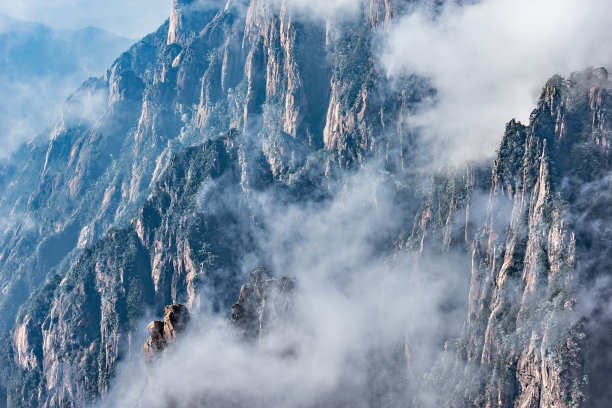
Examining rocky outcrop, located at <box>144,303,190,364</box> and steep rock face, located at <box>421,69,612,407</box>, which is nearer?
rocky outcrop, located at <box>144,303,190,364</box>

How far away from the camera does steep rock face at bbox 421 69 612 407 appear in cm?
14850

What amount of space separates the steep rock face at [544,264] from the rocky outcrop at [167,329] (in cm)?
8632

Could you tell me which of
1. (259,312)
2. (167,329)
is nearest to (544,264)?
(259,312)

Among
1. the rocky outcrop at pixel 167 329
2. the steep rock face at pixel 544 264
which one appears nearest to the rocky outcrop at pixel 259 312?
the steep rock face at pixel 544 264

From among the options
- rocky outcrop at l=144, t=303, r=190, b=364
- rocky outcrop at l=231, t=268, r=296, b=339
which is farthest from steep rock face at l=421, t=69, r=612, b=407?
rocky outcrop at l=144, t=303, r=190, b=364

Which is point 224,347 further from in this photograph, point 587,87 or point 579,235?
point 587,87

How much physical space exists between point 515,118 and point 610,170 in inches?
1780

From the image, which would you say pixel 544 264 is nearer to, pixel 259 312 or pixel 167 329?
pixel 259 312

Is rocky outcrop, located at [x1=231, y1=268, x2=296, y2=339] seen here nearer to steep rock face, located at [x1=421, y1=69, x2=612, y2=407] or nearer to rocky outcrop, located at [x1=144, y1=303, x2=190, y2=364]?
steep rock face, located at [x1=421, y1=69, x2=612, y2=407]

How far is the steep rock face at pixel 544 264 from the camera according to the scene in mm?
148500

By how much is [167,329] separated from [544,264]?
93.8m

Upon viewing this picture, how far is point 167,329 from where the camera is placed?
4845 inches

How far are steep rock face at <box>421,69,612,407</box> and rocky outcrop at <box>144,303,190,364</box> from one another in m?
86.3

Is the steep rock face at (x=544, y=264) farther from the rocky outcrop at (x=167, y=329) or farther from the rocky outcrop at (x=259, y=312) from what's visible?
the rocky outcrop at (x=167, y=329)
